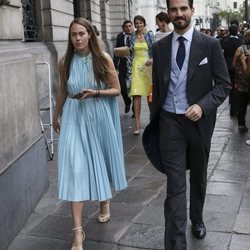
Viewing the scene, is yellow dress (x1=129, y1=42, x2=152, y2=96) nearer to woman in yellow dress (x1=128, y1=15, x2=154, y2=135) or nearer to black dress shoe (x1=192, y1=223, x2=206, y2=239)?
woman in yellow dress (x1=128, y1=15, x2=154, y2=135)

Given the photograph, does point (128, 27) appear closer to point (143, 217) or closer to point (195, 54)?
point (143, 217)

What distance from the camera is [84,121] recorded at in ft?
13.1

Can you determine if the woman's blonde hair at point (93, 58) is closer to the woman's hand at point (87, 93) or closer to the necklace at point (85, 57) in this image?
the necklace at point (85, 57)

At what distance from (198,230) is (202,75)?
1.31 metres

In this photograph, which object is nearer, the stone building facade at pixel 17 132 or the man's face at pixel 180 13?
the man's face at pixel 180 13

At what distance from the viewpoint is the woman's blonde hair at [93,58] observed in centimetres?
397

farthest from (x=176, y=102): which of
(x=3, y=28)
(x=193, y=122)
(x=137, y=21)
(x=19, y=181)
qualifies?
(x=137, y=21)

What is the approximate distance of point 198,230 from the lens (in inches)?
158

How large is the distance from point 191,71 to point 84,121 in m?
1.02

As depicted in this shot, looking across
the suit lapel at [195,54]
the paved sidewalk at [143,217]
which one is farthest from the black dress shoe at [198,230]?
the suit lapel at [195,54]

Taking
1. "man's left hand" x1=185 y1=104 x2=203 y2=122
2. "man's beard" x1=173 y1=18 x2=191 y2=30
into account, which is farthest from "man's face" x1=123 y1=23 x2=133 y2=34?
"man's left hand" x1=185 y1=104 x2=203 y2=122

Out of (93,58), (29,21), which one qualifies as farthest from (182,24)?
(29,21)

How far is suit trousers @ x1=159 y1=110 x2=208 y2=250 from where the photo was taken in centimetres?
351

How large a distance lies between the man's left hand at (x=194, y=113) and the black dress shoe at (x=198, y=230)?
1.05 meters
